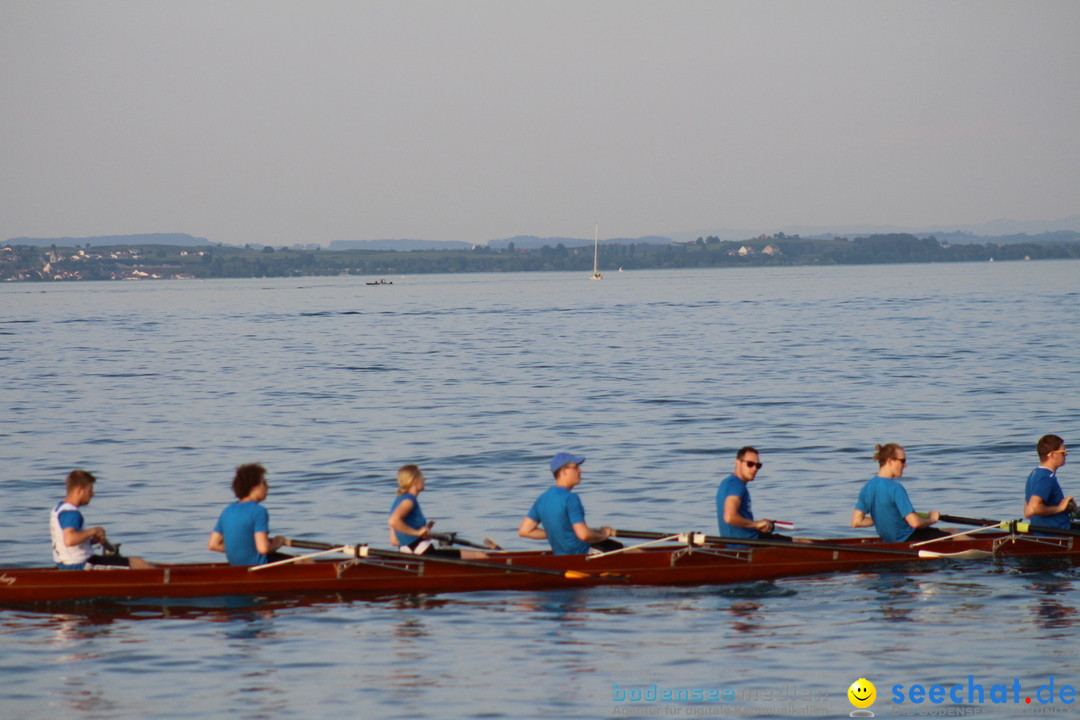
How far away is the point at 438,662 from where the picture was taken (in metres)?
12.6

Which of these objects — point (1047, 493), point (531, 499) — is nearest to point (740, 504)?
point (1047, 493)

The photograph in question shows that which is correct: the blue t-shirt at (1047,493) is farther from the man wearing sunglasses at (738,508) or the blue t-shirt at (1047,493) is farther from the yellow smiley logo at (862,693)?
the yellow smiley logo at (862,693)

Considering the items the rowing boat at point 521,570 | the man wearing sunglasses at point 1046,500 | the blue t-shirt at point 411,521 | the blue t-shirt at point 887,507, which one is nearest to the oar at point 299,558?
the rowing boat at point 521,570

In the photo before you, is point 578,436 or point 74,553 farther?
point 578,436

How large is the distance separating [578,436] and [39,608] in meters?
18.3

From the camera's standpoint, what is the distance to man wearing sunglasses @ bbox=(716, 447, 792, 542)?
1502 cm

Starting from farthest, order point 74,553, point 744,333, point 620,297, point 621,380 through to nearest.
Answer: point 620,297
point 744,333
point 621,380
point 74,553

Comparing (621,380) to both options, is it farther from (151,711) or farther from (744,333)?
(151,711)

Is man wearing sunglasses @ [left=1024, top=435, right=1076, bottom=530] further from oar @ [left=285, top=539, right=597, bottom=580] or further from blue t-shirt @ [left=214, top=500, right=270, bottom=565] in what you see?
blue t-shirt @ [left=214, top=500, right=270, bottom=565]

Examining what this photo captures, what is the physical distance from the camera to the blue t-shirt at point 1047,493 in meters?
15.8

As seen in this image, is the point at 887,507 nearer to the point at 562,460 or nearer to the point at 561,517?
the point at 561,517

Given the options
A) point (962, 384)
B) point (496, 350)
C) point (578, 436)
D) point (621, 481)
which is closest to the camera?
point (621, 481)

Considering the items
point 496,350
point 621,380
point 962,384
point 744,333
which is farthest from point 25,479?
point 744,333

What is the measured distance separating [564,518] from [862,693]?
4544 millimetres
